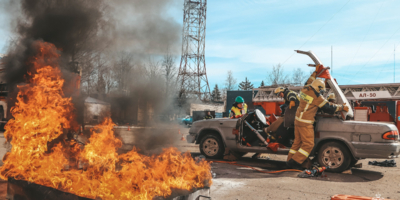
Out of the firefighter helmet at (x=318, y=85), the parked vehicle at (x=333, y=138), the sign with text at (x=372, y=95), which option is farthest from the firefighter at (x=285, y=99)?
the sign with text at (x=372, y=95)

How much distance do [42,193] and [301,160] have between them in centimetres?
466

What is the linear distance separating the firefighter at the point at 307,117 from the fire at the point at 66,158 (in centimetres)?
250

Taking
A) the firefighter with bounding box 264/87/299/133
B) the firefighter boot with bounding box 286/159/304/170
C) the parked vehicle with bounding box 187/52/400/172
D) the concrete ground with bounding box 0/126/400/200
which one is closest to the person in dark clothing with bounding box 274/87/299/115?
the firefighter with bounding box 264/87/299/133

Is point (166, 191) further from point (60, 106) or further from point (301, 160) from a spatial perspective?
point (301, 160)

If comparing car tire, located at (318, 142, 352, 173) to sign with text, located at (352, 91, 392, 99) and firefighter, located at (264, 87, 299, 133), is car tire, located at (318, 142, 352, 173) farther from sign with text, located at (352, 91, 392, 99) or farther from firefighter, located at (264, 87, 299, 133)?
sign with text, located at (352, 91, 392, 99)

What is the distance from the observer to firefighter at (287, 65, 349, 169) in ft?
19.3

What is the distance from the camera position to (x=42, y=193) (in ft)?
11.1

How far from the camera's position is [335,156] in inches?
235

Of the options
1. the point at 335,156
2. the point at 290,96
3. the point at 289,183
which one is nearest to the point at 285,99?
the point at 290,96

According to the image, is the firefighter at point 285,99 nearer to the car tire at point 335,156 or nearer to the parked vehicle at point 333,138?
the parked vehicle at point 333,138

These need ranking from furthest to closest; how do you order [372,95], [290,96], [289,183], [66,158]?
[372,95] → [290,96] → [289,183] → [66,158]

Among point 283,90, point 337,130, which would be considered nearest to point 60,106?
point 283,90

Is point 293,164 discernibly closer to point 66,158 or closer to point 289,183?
point 289,183

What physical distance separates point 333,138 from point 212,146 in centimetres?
291
